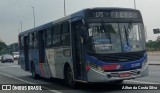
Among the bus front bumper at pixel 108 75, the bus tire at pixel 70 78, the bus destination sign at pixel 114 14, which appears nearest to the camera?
the bus front bumper at pixel 108 75

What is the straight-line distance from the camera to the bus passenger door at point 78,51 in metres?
14.8

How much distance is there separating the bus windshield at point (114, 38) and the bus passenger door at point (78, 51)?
0.62 m

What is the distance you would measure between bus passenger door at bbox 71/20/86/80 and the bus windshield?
2.04 ft

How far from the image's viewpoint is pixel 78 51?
15289 millimetres

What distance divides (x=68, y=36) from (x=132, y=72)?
3185mm

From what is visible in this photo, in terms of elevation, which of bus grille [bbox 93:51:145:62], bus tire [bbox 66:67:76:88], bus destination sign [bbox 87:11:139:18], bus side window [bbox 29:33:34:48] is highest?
bus destination sign [bbox 87:11:139:18]

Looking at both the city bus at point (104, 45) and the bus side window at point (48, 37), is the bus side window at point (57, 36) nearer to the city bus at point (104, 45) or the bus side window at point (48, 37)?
the bus side window at point (48, 37)

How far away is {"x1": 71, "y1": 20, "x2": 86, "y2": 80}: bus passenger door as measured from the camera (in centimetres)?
1483

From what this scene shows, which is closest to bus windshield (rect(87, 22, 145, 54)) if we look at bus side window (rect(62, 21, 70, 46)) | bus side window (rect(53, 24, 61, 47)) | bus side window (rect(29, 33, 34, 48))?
bus side window (rect(62, 21, 70, 46))

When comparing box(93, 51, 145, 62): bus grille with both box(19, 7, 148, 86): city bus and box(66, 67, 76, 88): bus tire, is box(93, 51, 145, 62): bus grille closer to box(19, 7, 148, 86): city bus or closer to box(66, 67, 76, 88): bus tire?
box(19, 7, 148, 86): city bus

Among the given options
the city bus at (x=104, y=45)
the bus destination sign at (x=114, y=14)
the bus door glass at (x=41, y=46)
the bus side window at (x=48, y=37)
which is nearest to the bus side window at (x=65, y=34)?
the city bus at (x=104, y=45)

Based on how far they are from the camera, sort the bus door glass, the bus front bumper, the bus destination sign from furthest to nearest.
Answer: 1. the bus door glass
2. the bus destination sign
3. the bus front bumper

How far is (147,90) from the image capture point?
13992mm

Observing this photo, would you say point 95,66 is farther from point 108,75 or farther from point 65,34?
point 65,34
